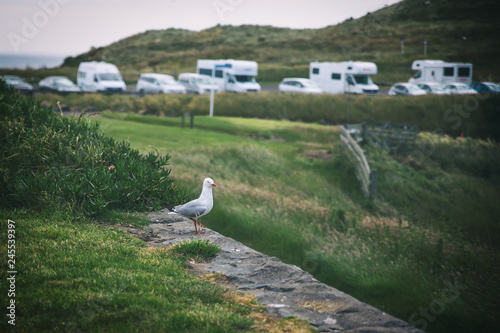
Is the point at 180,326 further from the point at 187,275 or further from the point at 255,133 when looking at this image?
the point at 255,133

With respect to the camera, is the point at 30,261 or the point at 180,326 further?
the point at 30,261

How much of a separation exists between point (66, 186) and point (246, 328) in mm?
4673

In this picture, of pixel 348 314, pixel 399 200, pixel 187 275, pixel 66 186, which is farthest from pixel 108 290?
pixel 399 200

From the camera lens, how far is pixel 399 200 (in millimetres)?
20734

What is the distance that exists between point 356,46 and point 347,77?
40259 millimetres

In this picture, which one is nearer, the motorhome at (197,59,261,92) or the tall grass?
the tall grass

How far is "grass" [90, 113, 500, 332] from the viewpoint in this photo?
11094mm

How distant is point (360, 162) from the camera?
22266 millimetres

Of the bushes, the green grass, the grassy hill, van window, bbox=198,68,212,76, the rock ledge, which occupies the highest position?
the grassy hill

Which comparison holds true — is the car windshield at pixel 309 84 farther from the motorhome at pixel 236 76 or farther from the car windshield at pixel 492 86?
the car windshield at pixel 492 86

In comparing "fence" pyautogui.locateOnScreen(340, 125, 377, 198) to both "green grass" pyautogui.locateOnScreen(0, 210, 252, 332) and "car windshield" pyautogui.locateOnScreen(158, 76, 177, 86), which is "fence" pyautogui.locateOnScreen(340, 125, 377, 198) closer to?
"green grass" pyautogui.locateOnScreen(0, 210, 252, 332)

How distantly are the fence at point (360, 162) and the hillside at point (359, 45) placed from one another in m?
36.6

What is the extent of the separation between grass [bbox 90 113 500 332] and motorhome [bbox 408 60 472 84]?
2471 centimetres

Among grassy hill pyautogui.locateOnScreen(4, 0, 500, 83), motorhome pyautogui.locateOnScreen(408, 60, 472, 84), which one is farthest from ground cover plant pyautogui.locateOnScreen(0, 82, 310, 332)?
grassy hill pyautogui.locateOnScreen(4, 0, 500, 83)
